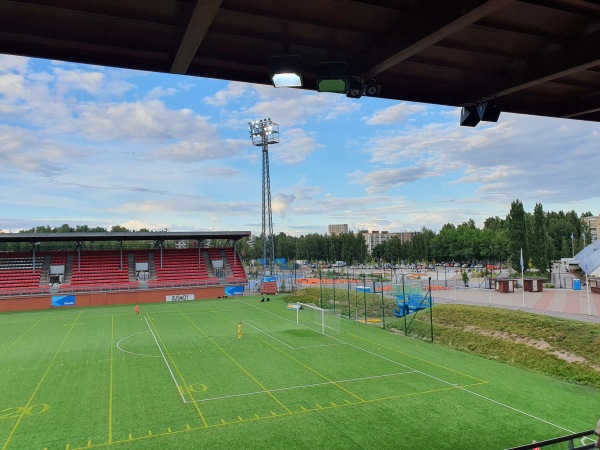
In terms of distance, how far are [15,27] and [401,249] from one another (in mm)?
98474

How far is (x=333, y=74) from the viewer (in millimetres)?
5504

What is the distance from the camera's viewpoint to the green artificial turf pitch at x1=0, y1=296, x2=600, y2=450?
11.8 meters

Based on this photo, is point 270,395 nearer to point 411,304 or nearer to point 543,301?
point 411,304

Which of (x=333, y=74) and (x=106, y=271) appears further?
(x=106, y=271)

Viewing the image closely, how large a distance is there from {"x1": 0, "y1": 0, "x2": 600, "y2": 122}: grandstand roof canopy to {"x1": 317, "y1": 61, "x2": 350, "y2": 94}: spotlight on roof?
19 cm

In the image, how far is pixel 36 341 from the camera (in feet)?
80.6

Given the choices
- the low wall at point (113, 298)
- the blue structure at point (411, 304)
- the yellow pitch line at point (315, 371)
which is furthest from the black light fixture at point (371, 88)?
the low wall at point (113, 298)

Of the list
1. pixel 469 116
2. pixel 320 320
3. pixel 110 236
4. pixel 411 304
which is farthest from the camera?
pixel 110 236

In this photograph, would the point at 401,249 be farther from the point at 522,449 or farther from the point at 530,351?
the point at 522,449

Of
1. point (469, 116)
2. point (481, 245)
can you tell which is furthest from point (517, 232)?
point (469, 116)

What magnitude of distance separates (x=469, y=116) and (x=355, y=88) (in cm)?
228

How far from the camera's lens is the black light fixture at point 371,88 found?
5906 mm

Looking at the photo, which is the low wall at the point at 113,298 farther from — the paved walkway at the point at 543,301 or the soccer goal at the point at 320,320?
the paved walkway at the point at 543,301

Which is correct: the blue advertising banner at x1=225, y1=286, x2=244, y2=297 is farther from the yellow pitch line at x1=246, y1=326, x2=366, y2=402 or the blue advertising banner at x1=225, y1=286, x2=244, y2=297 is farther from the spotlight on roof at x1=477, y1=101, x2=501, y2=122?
the spotlight on roof at x1=477, y1=101, x2=501, y2=122
